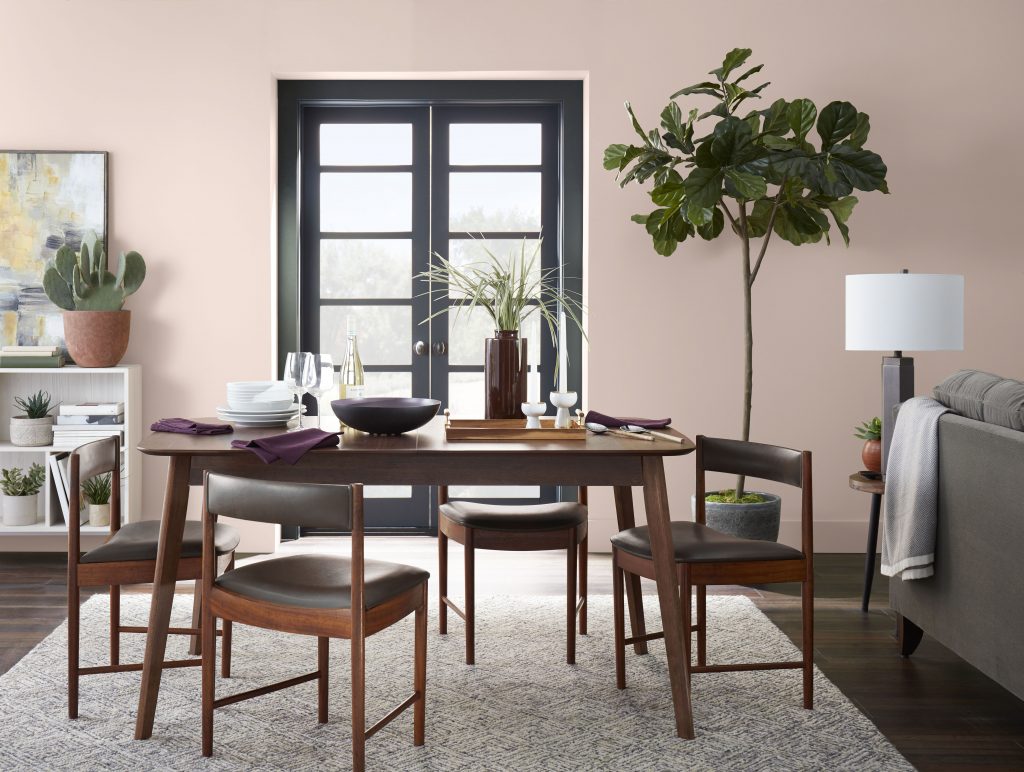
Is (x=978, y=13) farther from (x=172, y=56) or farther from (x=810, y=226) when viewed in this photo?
(x=172, y=56)

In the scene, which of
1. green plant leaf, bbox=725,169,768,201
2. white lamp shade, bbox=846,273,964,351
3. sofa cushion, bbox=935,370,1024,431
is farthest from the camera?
green plant leaf, bbox=725,169,768,201

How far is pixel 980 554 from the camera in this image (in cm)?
260

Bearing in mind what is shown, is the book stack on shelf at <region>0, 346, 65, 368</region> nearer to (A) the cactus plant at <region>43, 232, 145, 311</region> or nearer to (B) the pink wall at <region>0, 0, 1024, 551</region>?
(A) the cactus plant at <region>43, 232, 145, 311</region>

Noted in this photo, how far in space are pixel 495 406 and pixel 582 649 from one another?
1.00 m

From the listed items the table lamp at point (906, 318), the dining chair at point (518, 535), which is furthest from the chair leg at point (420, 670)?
the table lamp at point (906, 318)

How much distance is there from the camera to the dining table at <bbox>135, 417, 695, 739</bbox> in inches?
100

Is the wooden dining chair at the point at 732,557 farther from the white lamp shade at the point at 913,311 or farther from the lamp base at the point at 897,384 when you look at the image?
the white lamp shade at the point at 913,311

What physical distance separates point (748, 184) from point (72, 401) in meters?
3.44

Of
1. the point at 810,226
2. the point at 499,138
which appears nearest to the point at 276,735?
the point at 810,226

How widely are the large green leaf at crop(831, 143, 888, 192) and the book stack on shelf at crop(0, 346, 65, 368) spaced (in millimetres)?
3717

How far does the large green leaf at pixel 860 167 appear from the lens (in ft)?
13.3

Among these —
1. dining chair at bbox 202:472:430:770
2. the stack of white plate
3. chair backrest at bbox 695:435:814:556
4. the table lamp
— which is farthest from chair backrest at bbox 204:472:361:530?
the table lamp

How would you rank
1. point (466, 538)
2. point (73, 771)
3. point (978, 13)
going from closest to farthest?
1. point (73, 771)
2. point (466, 538)
3. point (978, 13)

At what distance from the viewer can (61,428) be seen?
177 inches
